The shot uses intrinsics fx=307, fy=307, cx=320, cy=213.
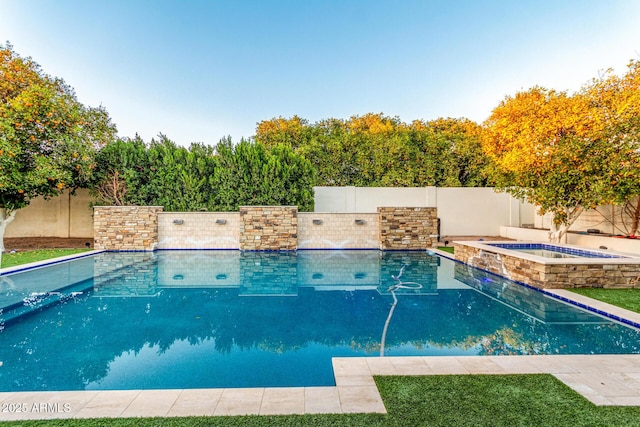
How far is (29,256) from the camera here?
1028cm

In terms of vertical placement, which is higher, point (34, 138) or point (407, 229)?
point (34, 138)

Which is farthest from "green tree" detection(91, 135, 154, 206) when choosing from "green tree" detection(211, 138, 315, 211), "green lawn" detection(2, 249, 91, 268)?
"green tree" detection(211, 138, 315, 211)

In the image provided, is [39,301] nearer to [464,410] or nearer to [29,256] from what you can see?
[29,256]

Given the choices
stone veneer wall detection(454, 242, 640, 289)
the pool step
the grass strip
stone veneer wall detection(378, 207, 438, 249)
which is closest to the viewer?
the pool step

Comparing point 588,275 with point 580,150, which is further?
point 580,150

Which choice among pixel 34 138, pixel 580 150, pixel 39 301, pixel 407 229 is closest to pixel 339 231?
pixel 407 229

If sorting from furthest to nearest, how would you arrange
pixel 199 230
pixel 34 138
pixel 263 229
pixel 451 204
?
pixel 451 204 < pixel 199 230 < pixel 263 229 < pixel 34 138

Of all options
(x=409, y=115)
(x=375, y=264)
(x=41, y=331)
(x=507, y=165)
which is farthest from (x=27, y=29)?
(x=409, y=115)

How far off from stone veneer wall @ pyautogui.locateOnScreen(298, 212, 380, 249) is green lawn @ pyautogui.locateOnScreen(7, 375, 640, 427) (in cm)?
1067

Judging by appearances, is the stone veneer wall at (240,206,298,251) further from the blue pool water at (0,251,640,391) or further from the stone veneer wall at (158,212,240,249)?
the blue pool water at (0,251,640,391)

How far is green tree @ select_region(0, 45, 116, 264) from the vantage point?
1017 centimetres

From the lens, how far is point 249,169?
45.1 feet

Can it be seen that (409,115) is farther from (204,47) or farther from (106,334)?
(106,334)

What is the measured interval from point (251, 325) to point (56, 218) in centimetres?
1502
